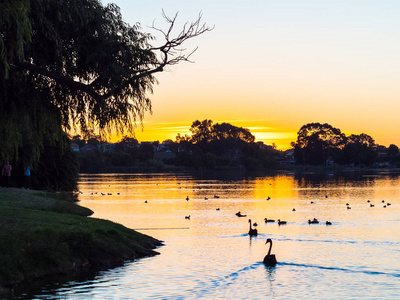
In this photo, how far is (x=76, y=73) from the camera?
20.1 meters

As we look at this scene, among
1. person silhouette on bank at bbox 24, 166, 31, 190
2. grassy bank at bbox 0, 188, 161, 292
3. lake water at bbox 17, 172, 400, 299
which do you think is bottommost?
lake water at bbox 17, 172, 400, 299

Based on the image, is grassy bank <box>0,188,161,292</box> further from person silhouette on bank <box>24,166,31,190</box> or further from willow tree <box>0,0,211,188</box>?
person silhouette on bank <box>24,166,31,190</box>

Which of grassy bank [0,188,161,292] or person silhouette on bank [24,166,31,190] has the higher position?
person silhouette on bank [24,166,31,190]

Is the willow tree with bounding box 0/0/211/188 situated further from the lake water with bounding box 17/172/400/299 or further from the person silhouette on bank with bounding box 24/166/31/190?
the person silhouette on bank with bounding box 24/166/31/190

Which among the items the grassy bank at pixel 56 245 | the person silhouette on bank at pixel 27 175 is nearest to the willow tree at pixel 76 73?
the grassy bank at pixel 56 245

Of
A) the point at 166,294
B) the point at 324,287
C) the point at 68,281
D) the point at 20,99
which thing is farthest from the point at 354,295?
the point at 20,99

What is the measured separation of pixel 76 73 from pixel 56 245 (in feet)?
21.0

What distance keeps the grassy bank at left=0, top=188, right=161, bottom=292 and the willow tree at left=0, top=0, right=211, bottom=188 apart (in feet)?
10.2

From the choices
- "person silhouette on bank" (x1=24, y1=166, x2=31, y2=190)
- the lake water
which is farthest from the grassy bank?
"person silhouette on bank" (x1=24, y1=166, x2=31, y2=190)

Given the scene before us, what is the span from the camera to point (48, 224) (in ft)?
81.4

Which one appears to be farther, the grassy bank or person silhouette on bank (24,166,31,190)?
person silhouette on bank (24,166,31,190)

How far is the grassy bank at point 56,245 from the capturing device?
1997 cm

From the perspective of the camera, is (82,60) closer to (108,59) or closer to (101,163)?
(108,59)

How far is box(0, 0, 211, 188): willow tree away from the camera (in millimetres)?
18891
